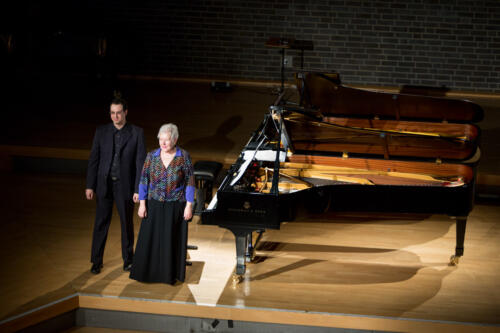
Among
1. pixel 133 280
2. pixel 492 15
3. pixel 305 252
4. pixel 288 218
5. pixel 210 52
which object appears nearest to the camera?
pixel 288 218

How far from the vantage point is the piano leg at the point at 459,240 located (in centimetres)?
446

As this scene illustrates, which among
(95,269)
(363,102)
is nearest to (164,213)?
(95,269)

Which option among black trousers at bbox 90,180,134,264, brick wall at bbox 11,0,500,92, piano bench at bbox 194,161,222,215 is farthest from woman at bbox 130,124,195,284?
brick wall at bbox 11,0,500,92

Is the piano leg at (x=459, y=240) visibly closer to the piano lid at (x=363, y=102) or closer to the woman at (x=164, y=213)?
the piano lid at (x=363, y=102)

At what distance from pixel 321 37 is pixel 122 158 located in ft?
19.2

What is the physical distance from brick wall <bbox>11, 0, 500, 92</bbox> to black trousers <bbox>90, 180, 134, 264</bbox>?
4960 millimetres

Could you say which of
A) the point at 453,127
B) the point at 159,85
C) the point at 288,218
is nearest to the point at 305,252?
the point at 288,218

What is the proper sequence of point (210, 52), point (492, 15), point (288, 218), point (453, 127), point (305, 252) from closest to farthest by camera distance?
point (288, 218) < point (305, 252) < point (453, 127) < point (492, 15) < point (210, 52)

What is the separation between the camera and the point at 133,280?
13.9 feet

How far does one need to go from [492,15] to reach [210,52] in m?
4.26

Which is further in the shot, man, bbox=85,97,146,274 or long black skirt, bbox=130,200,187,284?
man, bbox=85,97,146,274

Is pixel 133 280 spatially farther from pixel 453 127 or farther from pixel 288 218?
pixel 453 127

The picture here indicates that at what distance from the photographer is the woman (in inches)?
157

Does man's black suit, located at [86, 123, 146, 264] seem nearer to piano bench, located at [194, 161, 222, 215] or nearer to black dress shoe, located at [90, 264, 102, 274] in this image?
black dress shoe, located at [90, 264, 102, 274]
